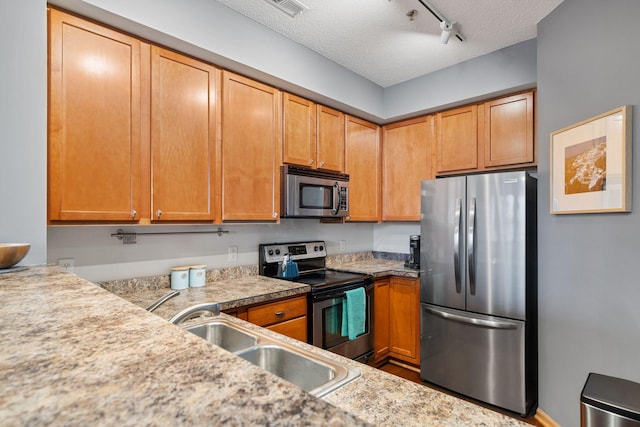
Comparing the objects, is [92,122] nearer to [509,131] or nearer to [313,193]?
[313,193]

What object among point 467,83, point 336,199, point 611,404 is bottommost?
point 611,404

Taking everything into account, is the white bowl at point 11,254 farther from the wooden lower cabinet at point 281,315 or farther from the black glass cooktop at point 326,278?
the black glass cooktop at point 326,278

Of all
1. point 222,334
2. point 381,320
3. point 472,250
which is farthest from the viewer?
point 381,320

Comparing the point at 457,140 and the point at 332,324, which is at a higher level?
the point at 457,140

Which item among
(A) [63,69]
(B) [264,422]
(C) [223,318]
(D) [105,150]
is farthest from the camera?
(D) [105,150]

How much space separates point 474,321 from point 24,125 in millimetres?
2967

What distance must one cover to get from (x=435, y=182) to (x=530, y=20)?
1.31 meters

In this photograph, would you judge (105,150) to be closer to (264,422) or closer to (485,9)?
(264,422)

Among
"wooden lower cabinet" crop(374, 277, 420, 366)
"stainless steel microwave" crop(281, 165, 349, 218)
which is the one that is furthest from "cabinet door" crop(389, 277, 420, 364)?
"stainless steel microwave" crop(281, 165, 349, 218)

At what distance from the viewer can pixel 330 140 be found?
124 inches

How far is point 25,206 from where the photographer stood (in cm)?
148

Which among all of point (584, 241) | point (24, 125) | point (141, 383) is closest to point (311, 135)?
point (24, 125)

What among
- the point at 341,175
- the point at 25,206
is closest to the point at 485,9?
the point at 341,175

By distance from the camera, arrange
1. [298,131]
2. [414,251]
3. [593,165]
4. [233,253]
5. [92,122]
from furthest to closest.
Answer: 1. [414,251]
2. [298,131]
3. [233,253]
4. [593,165]
5. [92,122]
